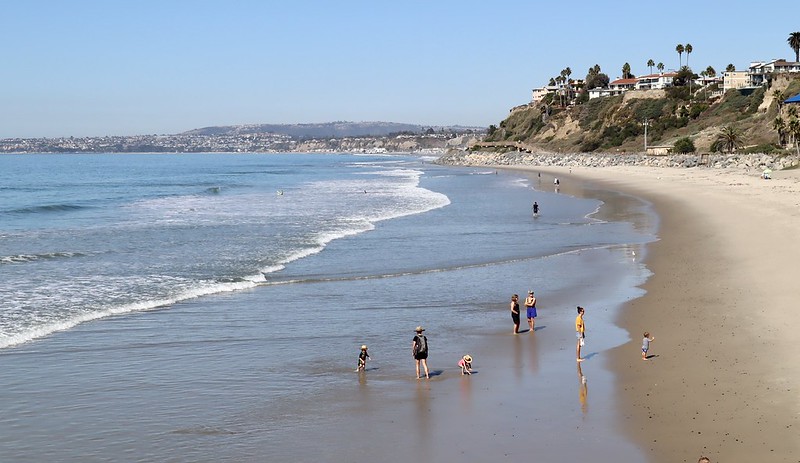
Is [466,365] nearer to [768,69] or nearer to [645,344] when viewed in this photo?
[645,344]

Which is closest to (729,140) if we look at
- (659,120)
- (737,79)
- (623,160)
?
(623,160)

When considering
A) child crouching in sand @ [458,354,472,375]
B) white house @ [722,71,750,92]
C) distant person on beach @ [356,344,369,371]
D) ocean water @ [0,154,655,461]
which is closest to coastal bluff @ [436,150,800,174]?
white house @ [722,71,750,92]

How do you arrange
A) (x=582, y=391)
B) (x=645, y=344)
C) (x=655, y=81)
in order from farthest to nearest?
(x=655, y=81), (x=645, y=344), (x=582, y=391)

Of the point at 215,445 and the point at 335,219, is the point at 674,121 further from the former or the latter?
the point at 215,445

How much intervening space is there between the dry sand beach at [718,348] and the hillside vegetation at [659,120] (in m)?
56.7

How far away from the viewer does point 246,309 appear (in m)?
20.1

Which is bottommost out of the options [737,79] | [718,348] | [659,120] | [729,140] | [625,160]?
[718,348]

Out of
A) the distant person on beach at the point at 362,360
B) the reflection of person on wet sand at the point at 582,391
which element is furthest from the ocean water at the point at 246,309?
the reflection of person on wet sand at the point at 582,391

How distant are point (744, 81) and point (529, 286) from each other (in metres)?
112

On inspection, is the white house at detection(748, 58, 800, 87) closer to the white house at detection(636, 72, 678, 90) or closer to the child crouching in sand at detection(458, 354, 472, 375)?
the white house at detection(636, 72, 678, 90)

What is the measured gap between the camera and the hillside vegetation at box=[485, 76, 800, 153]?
9393 cm

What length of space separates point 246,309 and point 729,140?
7747cm

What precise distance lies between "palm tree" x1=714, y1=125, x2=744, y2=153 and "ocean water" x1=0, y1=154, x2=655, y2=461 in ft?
154

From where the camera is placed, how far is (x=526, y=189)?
67125 mm
